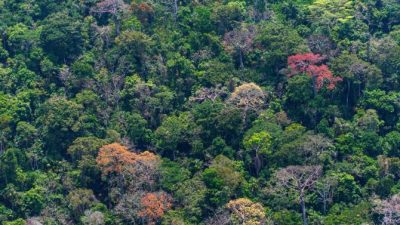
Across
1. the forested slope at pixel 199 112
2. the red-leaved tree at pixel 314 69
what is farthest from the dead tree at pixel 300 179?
the red-leaved tree at pixel 314 69

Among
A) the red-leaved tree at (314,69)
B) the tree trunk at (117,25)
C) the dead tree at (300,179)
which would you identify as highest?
the tree trunk at (117,25)

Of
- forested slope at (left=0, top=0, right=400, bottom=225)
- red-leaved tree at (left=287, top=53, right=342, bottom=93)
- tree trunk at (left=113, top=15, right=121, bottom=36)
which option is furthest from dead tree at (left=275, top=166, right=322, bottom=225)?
tree trunk at (left=113, top=15, right=121, bottom=36)

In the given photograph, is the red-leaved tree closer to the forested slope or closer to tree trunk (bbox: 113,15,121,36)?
the forested slope

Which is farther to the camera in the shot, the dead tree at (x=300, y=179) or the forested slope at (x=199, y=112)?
the forested slope at (x=199, y=112)

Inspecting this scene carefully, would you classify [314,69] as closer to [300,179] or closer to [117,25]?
[300,179]

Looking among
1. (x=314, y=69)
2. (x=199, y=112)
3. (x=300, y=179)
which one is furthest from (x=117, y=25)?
(x=300, y=179)

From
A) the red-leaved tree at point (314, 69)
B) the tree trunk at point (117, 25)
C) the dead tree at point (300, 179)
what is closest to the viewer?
the dead tree at point (300, 179)

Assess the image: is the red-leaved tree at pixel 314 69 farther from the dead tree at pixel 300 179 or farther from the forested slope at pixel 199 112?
the dead tree at pixel 300 179
